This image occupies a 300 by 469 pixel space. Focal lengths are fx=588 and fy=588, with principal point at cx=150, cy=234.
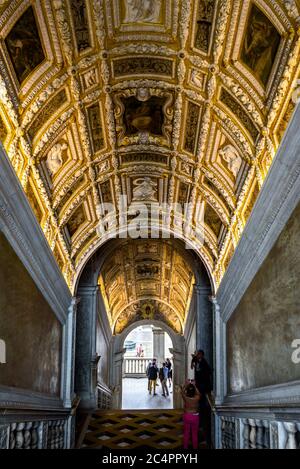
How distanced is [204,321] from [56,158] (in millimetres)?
8065

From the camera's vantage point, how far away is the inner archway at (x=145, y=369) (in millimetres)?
28278

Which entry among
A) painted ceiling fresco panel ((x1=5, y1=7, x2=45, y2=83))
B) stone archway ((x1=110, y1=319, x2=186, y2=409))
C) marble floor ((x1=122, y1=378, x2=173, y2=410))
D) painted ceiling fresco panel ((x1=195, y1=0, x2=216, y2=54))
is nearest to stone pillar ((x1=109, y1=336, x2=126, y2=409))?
stone archway ((x1=110, y1=319, x2=186, y2=409))

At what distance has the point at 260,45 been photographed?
836cm

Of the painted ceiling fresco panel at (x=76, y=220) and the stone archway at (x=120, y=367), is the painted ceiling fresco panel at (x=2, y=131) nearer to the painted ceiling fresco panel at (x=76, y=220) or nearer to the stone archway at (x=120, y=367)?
the painted ceiling fresco panel at (x=76, y=220)

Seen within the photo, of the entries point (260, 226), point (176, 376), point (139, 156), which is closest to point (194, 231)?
point (139, 156)

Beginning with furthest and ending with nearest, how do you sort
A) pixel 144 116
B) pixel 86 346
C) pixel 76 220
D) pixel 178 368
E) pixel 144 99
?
pixel 178 368 < pixel 86 346 < pixel 76 220 < pixel 144 116 < pixel 144 99

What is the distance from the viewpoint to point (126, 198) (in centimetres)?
1484

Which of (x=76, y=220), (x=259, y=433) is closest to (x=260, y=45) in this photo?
(x=259, y=433)

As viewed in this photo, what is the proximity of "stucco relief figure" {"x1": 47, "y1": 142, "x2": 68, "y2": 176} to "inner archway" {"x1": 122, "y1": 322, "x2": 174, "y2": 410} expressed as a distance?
1689cm

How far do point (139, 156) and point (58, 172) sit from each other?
2190 mm

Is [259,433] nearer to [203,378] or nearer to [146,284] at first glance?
[203,378]

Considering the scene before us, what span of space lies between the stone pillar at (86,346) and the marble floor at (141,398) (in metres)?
8.86

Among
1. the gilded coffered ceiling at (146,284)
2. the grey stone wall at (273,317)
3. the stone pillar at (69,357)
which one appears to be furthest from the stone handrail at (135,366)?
the grey stone wall at (273,317)

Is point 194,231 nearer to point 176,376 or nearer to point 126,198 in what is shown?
point 126,198
